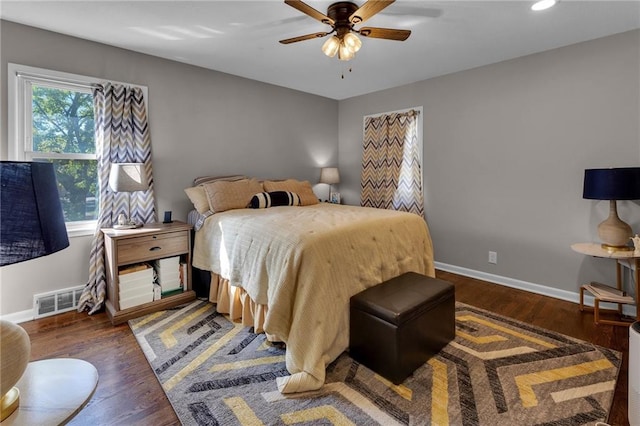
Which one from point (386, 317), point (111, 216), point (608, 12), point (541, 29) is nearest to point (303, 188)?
point (111, 216)

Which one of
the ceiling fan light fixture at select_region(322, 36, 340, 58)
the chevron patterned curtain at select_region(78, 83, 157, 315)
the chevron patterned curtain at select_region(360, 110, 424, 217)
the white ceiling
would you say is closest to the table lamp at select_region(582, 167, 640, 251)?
the white ceiling

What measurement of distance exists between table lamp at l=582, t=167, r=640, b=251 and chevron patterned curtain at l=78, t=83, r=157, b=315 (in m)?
3.92

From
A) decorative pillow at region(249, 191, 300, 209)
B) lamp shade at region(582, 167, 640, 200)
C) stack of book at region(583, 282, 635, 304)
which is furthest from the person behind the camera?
decorative pillow at region(249, 191, 300, 209)

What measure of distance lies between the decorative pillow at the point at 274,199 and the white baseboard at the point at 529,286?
207 centimetres

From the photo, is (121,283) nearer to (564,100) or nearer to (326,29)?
(326,29)

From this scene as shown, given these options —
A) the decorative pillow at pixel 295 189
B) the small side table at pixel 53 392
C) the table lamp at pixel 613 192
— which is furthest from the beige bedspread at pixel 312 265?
the table lamp at pixel 613 192

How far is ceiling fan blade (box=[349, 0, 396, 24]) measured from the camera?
5.76ft

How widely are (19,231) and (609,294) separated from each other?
11.8 feet

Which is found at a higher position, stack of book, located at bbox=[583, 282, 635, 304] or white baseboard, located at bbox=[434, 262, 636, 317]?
stack of book, located at bbox=[583, 282, 635, 304]

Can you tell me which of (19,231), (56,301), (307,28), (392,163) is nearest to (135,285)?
(56,301)

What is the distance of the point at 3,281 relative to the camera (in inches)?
95.7

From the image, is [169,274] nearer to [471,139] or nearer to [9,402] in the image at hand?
[9,402]

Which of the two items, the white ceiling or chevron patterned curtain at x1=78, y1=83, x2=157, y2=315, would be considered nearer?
the white ceiling

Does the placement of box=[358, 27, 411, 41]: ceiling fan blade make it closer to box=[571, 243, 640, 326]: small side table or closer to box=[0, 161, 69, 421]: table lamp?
box=[0, 161, 69, 421]: table lamp
